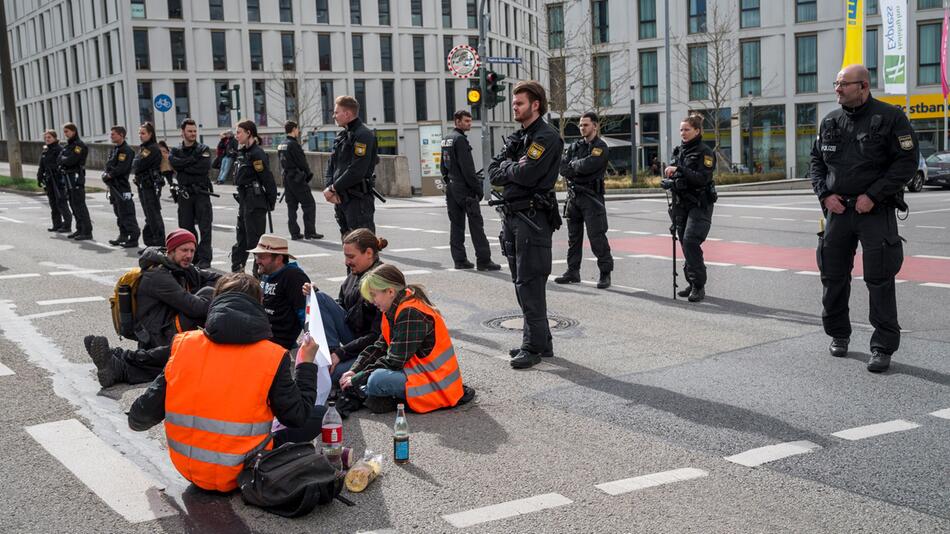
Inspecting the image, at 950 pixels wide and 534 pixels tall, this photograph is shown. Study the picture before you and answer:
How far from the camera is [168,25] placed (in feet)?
213

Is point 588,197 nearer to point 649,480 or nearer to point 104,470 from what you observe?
point 649,480

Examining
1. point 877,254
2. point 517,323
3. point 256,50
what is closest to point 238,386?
point 877,254

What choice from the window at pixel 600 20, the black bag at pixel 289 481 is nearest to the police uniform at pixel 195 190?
the black bag at pixel 289 481

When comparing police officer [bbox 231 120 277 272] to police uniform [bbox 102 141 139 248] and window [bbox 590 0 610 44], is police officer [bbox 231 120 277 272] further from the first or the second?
window [bbox 590 0 610 44]

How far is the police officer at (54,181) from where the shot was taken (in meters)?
18.1

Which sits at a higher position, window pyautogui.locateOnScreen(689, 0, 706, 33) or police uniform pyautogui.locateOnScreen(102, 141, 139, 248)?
window pyautogui.locateOnScreen(689, 0, 706, 33)

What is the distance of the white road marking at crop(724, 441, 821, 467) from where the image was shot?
17.1 feet

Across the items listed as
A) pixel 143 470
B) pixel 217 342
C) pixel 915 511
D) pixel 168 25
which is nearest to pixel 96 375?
pixel 143 470

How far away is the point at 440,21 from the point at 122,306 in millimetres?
69694

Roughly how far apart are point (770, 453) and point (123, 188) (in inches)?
519

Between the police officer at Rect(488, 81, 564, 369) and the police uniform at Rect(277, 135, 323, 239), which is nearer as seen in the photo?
the police officer at Rect(488, 81, 564, 369)

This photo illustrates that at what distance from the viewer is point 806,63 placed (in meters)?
48.9

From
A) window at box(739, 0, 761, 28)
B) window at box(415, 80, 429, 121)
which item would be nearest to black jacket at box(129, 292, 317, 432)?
window at box(739, 0, 761, 28)

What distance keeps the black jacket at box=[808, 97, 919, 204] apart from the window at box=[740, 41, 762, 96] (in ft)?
146
